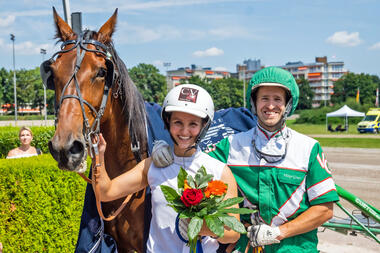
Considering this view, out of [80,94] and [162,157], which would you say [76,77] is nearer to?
[80,94]

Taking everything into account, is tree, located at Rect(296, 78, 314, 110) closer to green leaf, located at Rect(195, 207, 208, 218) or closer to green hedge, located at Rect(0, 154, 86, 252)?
green hedge, located at Rect(0, 154, 86, 252)

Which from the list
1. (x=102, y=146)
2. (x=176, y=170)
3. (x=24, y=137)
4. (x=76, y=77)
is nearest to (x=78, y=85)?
(x=76, y=77)

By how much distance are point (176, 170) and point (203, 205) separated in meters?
0.42

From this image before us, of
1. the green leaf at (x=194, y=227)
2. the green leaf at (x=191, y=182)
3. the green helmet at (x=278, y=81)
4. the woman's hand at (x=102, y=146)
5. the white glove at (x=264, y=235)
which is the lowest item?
the white glove at (x=264, y=235)

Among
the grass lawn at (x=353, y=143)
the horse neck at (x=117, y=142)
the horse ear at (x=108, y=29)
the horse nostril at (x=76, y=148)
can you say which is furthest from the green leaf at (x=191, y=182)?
the grass lawn at (x=353, y=143)

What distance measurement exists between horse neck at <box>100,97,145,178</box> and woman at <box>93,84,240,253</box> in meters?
0.55

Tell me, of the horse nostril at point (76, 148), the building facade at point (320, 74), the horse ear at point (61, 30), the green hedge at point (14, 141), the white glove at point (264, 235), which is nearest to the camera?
the white glove at point (264, 235)

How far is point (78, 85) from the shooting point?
2410mm

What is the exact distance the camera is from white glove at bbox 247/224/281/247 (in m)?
2.09

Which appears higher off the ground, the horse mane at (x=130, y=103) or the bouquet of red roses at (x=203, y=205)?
the horse mane at (x=130, y=103)

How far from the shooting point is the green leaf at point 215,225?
1.75 m

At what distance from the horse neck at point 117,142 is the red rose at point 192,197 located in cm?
119

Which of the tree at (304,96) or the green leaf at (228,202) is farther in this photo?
the tree at (304,96)

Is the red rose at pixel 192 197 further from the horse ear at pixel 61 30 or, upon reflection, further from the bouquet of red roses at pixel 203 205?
the horse ear at pixel 61 30
